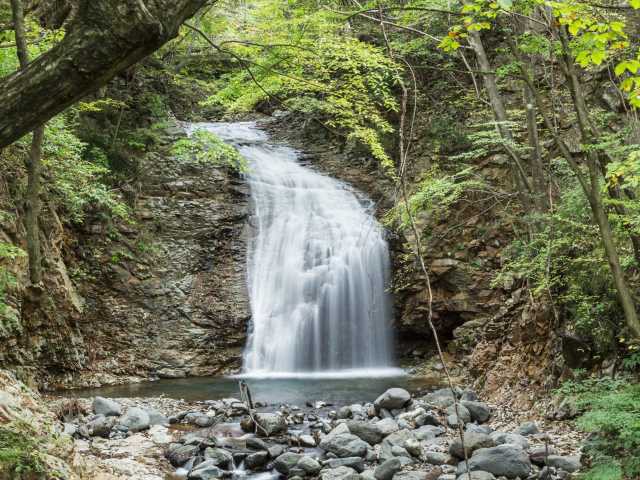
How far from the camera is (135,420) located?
7.20 meters

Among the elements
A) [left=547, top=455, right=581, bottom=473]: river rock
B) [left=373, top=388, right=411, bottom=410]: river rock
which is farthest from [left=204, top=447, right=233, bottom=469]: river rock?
[left=547, top=455, right=581, bottom=473]: river rock

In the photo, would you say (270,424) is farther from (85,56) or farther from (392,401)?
(85,56)

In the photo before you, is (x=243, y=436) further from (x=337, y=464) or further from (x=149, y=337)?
(x=149, y=337)

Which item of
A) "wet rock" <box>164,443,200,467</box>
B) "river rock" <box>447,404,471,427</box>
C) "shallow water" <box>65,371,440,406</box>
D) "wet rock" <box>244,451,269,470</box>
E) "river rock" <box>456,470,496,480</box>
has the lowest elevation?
"river rock" <box>456,470,496,480</box>

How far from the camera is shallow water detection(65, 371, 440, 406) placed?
31.1ft

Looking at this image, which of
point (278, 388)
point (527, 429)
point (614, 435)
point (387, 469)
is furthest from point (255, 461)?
point (278, 388)

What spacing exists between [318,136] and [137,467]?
14.3m

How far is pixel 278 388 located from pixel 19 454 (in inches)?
288

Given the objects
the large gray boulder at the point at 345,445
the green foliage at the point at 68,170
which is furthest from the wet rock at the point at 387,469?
the green foliage at the point at 68,170

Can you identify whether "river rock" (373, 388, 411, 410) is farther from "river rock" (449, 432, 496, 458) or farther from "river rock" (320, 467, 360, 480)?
"river rock" (320, 467, 360, 480)

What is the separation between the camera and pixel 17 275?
27.5 feet

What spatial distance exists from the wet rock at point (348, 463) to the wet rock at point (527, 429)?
1.97m

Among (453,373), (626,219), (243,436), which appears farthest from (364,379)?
(626,219)

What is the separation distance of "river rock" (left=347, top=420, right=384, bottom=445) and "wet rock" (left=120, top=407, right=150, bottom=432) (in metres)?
2.74
